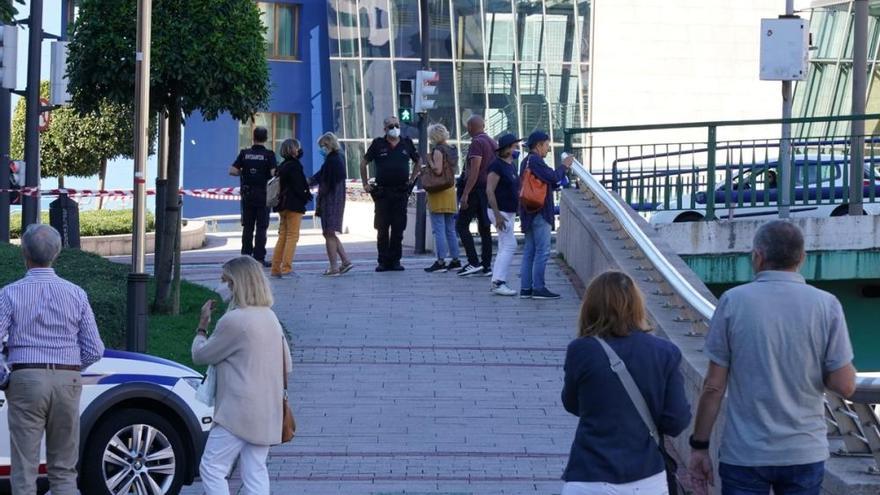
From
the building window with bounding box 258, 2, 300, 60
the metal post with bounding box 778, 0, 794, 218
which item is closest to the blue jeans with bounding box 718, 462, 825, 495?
the metal post with bounding box 778, 0, 794, 218

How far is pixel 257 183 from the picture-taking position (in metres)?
18.2

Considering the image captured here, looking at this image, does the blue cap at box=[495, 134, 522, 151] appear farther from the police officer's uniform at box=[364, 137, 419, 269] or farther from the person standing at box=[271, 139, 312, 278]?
the person standing at box=[271, 139, 312, 278]

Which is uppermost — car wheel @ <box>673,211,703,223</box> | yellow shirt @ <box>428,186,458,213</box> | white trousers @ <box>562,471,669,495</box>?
yellow shirt @ <box>428,186,458,213</box>

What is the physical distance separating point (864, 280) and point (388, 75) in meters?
25.7

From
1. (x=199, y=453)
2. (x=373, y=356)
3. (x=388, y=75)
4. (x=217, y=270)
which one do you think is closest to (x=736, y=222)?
(x=373, y=356)

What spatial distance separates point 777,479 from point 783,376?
1.18ft

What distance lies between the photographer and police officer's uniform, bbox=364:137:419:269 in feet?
57.9

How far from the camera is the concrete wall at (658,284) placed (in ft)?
19.8

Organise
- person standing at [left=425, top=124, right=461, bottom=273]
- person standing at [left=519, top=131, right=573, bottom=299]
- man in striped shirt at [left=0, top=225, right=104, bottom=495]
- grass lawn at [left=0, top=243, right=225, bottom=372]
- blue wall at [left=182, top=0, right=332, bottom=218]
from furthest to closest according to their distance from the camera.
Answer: blue wall at [left=182, top=0, right=332, bottom=218], person standing at [left=425, top=124, right=461, bottom=273], person standing at [left=519, top=131, right=573, bottom=299], grass lawn at [left=0, top=243, right=225, bottom=372], man in striped shirt at [left=0, top=225, right=104, bottom=495]

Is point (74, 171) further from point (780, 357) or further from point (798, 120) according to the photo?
point (780, 357)

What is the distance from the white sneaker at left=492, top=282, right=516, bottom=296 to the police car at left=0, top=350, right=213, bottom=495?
26.1ft

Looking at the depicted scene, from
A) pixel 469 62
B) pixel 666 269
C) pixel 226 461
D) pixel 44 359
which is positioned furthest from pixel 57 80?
pixel 469 62

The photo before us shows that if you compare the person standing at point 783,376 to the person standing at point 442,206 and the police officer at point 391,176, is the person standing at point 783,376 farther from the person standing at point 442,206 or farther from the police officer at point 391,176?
the police officer at point 391,176

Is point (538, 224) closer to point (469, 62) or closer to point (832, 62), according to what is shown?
point (469, 62)
